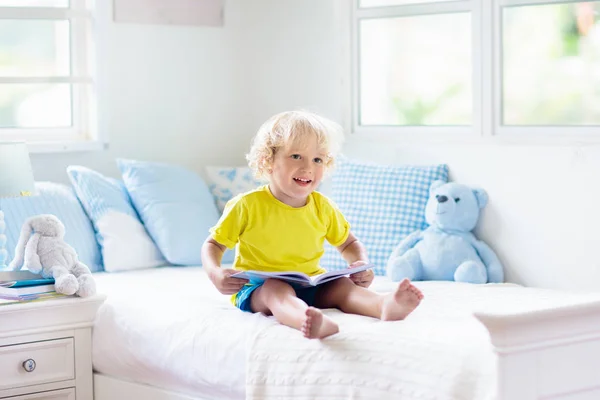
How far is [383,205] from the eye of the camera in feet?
10.4

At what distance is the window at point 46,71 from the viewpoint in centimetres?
342

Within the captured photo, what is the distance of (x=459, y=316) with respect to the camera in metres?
2.26

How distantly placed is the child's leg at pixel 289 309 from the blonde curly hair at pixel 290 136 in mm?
342

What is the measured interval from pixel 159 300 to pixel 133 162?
0.83 m

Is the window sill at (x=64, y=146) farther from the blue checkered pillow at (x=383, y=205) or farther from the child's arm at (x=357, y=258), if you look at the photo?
the child's arm at (x=357, y=258)

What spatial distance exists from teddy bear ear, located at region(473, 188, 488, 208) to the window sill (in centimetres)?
138

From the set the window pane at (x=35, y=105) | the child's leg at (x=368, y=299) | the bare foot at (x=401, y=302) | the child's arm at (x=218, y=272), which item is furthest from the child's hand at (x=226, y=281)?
the window pane at (x=35, y=105)

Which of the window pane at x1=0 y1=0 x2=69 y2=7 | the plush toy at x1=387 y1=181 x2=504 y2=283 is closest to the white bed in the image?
the plush toy at x1=387 y1=181 x2=504 y2=283

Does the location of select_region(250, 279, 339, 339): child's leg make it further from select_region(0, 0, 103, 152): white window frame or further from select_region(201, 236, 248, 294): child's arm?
select_region(0, 0, 103, 152): white window frame

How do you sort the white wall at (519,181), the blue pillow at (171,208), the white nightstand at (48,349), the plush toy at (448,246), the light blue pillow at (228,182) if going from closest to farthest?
the white nightstand at (48,349)
the white wall at (519,181)
the plush toy at (448,246)
the blue pillow at (171,208)
the light blue pillow at (228,182)

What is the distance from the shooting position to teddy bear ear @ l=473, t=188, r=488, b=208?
306cm

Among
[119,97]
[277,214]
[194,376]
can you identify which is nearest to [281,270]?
[277,214]

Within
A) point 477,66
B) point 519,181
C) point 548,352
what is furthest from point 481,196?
point 548,352

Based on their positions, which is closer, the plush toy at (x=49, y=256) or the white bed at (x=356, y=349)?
the white bed at (x=356, y=349)
